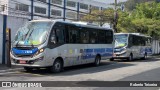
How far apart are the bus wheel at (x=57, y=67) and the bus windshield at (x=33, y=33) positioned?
4.94ft

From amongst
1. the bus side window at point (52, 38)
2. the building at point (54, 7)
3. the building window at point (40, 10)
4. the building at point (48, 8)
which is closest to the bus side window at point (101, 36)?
the bus side window at point (52, 38)

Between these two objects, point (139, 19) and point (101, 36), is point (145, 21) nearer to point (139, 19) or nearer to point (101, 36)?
point (139, 19)

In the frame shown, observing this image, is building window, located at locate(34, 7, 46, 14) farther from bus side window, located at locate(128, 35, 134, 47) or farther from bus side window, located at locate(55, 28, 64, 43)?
bus side window, located at locate(55, 28, 64, 43)

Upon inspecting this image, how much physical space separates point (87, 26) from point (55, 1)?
198ft

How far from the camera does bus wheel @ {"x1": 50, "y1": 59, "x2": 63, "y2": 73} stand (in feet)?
51.8

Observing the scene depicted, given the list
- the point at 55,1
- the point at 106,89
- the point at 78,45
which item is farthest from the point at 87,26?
the point at 55,1

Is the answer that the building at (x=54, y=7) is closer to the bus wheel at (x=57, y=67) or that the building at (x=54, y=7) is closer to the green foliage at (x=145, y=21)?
the green foliage at (x=145, y=21)

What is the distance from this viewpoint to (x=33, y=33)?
15547 mm

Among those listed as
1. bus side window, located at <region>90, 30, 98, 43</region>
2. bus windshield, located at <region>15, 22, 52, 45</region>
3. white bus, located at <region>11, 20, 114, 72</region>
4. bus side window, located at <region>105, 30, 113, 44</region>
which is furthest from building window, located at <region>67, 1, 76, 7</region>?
bus windshield, located at <region>15, 22, 52, 45</region>

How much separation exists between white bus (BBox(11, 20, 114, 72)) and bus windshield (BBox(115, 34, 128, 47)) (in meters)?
8.99

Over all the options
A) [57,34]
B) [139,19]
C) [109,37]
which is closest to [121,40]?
[109,37]

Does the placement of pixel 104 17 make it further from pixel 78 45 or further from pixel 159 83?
pixel 159 83

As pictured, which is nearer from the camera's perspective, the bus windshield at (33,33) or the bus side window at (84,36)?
the bus windshield at (33,33)

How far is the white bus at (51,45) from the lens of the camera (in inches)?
594
